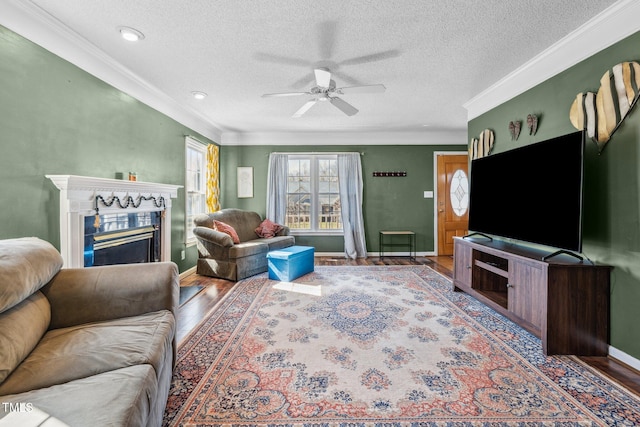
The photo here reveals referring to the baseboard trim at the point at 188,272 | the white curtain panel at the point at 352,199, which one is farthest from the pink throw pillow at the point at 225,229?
the white curtain panel at the point at 352,199

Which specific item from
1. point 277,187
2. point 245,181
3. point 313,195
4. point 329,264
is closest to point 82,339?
point 329,264

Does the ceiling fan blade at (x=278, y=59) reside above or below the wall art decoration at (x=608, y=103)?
above

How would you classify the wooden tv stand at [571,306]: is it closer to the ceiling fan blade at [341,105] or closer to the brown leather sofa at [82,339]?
the ceiling fan blade at [341,105]

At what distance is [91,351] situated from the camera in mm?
1336

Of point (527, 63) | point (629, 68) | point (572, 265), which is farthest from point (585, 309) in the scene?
point (527, 63)

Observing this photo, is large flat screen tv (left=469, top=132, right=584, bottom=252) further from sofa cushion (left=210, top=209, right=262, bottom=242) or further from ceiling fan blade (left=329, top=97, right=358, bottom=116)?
sofa cushion (left=210, top=209, right=262, bottom=242)

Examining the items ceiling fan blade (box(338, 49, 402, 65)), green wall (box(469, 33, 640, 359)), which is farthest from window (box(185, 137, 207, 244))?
green wall (box(469, 33, 640, 359))

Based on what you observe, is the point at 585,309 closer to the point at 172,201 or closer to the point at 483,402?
the point at 483,402

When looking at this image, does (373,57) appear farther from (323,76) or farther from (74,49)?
(74,49)

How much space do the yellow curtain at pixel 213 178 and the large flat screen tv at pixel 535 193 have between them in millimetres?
4205

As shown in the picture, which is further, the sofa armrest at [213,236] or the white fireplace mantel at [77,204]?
the sofa armrest at [213,236]

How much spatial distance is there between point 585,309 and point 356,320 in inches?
67.8

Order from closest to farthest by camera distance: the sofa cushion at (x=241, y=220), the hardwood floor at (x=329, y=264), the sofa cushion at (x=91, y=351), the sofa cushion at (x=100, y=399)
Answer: the sofa cushion at (x=100, y=399) → the sofa cushion at (x=91, y=351) → the hardwood floor at (x=329, y=264) → the sofa cushion at (x=241, y=220)

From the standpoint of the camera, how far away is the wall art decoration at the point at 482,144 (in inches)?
145
